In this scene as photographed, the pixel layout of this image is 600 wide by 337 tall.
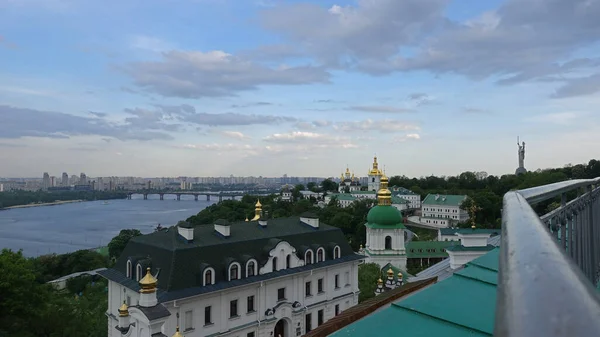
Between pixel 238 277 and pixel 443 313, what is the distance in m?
11.5

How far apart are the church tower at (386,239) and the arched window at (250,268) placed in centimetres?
1083

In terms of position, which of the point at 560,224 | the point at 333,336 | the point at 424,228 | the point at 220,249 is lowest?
the point at 424,228

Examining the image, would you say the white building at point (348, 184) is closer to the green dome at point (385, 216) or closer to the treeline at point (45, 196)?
the green dome at point (385, 216)

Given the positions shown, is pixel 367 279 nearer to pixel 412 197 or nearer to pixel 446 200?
pixel 446 200

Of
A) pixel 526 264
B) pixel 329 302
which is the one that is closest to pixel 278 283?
pixel 329 302

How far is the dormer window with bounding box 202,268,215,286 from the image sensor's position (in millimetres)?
12520

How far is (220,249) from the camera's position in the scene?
44.5ft

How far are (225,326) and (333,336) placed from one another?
36.8 feet

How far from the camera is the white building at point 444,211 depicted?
4956 cm

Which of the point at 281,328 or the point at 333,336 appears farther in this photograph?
the point at 281,328

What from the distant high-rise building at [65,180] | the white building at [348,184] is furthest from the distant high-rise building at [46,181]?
the white building at [348,184]

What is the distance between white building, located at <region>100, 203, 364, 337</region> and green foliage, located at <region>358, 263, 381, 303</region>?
5.76 ft

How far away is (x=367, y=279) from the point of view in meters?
20.2

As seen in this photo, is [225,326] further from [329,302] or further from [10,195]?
[10,195]
